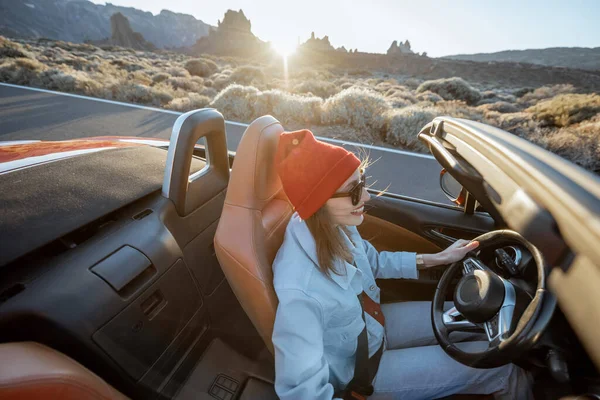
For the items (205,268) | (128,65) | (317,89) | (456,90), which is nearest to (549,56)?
(456,90)

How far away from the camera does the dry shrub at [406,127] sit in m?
6.27

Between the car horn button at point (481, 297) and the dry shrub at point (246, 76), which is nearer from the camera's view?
the car horn button at point (481, 297)

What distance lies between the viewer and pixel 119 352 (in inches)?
52.1

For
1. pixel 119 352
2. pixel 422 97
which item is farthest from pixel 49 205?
pixel 422 97

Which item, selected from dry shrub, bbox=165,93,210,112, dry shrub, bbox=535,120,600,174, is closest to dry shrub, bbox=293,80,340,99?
dry shrub, bbox=165,93,210,112

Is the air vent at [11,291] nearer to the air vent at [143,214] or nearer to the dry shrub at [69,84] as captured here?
the air vent at [143,214]

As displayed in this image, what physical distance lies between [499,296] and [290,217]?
0.99m

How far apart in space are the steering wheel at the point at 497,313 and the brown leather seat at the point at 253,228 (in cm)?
79

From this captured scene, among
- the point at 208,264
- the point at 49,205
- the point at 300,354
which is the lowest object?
the point at 208,264

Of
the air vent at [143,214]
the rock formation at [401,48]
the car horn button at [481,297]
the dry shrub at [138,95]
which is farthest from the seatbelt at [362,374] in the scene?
the rock formation at [401,48]

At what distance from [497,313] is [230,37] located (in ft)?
293

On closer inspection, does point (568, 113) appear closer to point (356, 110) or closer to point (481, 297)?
point (356, 110)

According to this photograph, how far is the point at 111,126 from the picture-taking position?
6.68 metres

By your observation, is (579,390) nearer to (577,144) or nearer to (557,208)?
(557,208)
